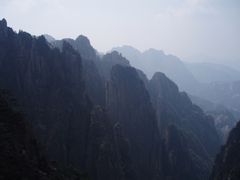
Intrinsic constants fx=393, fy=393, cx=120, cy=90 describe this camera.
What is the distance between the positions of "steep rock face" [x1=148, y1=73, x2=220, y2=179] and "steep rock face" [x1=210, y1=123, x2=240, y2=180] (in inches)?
383

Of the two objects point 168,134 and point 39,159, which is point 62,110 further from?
point 39,159

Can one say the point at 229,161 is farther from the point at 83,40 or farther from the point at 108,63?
the point at 83,40

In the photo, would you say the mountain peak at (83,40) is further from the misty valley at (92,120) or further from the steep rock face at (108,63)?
the misty valley at (92,120)

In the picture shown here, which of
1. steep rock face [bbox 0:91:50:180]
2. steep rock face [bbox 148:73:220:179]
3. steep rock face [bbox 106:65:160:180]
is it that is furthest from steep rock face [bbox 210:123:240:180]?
steep rock face [bbox 0:91:50:180]

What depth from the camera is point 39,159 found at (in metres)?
37.8

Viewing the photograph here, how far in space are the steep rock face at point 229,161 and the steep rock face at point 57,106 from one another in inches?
804

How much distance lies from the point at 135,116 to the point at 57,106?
27.5 m

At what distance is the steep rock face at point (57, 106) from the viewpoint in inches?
3031

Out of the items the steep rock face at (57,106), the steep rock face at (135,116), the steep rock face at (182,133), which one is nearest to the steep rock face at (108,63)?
the steep rock face at (135,116)

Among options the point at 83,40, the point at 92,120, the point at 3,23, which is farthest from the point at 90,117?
the point at 83,40

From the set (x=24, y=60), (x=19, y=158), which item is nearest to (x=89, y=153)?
(x=24, y=60)

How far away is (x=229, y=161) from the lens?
8862cm

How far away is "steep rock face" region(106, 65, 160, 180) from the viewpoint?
9581 cm

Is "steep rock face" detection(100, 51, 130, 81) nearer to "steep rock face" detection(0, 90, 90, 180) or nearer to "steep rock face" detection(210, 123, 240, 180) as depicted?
"steep rock face" detection(210, 123, 240, 180)
